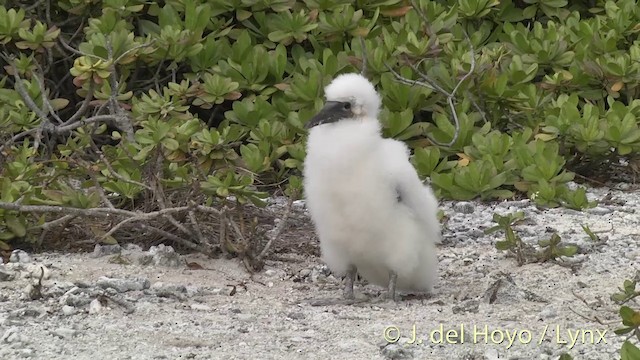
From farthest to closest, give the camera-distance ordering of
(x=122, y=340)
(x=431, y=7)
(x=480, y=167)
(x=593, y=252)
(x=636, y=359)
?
(x=431, y=7) → (x=480, y=167) → (x=593, y=252) → (x=122, y=340) → (x=636, y=359)

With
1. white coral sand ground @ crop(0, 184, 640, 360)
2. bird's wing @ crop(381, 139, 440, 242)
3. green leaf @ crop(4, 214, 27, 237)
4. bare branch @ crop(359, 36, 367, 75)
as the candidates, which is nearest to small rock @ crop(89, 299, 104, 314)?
Answer: white coral sand ground @ crop(0, 184, 640, 360)

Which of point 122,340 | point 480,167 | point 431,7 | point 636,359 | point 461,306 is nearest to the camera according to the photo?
point 636,359

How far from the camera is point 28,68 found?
8.53 m

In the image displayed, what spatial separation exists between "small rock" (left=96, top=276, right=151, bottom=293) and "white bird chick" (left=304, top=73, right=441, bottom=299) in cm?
96

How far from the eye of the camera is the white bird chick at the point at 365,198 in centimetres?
602

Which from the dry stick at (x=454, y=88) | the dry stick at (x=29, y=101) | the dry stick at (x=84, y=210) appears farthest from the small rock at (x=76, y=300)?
the dry stick at (x=454, y=88)

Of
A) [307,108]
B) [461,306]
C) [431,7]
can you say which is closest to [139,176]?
[307,108]

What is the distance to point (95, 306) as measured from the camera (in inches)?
222

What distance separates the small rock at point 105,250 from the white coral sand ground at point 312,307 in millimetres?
31

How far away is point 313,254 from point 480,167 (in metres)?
1.38

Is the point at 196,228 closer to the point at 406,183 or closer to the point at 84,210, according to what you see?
the point at 84,210

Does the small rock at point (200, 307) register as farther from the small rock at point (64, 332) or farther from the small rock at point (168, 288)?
the small rock at point (64, 332)

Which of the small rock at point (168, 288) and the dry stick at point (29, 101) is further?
the dry stick at point (29, 101)

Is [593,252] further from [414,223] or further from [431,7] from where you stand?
[431,7]
